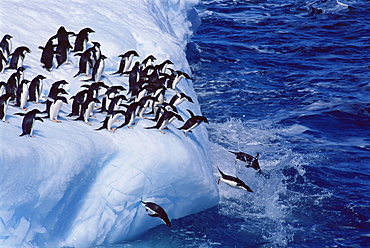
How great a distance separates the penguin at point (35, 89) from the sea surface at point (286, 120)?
3259 millimetres

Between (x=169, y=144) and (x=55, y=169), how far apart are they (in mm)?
2305

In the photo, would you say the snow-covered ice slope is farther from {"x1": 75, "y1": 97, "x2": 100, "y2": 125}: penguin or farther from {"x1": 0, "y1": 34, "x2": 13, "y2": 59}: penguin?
{"x1": 0, "y1": 34, "x2": 13, "y2": 59}: penguin

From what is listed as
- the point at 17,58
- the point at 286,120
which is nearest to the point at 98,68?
the point at 17,58

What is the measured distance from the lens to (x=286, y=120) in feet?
53.0

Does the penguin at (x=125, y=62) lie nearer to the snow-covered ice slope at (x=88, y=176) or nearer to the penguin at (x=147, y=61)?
the snow-covered ice slope at (x=88, y=176)

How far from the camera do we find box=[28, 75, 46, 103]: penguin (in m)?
9.48

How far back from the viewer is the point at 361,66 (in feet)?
67.6

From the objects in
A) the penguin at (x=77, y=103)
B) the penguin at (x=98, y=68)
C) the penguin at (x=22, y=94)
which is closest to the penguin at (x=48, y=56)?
the penguin at (x=98, y=68)

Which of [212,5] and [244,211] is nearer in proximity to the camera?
[244,211]

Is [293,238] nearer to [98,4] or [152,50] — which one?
[152,50]

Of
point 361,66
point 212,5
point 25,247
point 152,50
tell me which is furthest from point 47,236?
point 212,5

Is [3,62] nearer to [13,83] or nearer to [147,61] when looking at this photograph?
[13,83]

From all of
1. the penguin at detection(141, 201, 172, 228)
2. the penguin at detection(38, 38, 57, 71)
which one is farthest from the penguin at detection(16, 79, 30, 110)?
the penguin at detection(141, 201, 172, 228)

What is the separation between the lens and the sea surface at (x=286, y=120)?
9875mm
